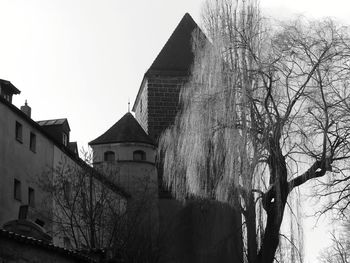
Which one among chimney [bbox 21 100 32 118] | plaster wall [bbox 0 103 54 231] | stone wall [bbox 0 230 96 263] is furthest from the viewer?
chimney [bbox 21 100 32 118]

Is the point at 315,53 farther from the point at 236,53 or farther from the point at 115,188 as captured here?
the point at 115,188

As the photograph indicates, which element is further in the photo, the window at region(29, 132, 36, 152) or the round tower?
the round tower

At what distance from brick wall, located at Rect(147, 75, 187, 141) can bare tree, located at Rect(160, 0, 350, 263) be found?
1818 cm

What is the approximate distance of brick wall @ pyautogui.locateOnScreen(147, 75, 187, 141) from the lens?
42969mm

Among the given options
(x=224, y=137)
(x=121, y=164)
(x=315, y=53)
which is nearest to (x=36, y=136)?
(x=121, y=164)

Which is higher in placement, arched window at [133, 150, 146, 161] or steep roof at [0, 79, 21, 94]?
steep roof at [0, 79, 21, 94]

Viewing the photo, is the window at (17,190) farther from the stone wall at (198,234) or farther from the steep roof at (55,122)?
the steep roof at (55,122)

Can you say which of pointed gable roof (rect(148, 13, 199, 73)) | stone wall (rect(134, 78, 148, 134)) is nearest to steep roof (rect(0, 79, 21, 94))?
stone wall (rect(134, 78, 148, 134))

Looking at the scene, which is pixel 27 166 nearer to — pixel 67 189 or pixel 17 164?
pixel 17 164

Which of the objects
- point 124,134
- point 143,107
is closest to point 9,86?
point 124,134

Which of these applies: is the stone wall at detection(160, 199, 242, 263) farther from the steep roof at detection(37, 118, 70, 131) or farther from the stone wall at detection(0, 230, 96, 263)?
the stone wall at detection(0, 230, 96, 263)

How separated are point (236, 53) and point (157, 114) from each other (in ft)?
64.8

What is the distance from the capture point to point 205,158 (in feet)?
79.9

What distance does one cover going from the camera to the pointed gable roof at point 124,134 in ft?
136
